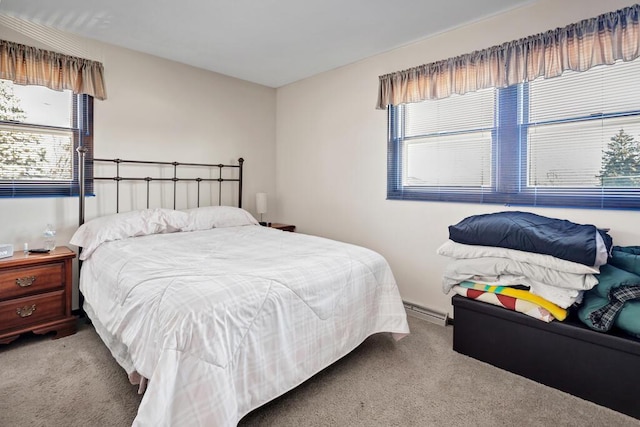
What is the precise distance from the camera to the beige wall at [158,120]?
2.76 metres

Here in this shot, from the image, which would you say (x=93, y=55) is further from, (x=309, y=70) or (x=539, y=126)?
(x=539, y=126)

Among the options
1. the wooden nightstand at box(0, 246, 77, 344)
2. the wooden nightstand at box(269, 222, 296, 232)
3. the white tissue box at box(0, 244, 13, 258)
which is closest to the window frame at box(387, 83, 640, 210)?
the wooden nightstand at box(269, 222, 296, 232)

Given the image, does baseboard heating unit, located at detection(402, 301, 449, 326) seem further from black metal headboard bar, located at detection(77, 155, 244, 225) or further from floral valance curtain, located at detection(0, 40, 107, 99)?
floral valance curtain, located at detection(0, 40, 107, 99)

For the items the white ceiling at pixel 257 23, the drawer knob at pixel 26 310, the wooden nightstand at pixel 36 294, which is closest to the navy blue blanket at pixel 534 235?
the white ceiling at pixel 257 23

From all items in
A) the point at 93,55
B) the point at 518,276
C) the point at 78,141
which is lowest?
the point at 518,276

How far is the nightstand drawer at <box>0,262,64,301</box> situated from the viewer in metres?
2.31

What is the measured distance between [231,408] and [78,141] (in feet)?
9.15

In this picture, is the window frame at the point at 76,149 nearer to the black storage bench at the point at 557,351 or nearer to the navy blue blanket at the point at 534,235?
the navy blue blanket at the point at 534,235

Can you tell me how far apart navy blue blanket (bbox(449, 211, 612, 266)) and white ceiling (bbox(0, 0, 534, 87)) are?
61.9 inches

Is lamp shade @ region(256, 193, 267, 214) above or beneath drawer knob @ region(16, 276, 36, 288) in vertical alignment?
above

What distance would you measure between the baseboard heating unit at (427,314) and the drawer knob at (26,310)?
9.83 feet

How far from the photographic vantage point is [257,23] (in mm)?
2725

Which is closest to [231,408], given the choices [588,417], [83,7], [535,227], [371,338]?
[371,338]

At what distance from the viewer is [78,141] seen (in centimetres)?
298
